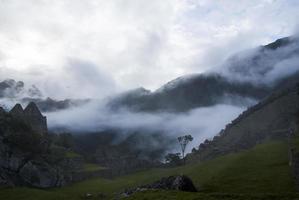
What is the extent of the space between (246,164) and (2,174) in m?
70.5

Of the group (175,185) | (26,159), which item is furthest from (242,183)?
(26,159)

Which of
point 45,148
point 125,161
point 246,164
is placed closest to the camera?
point 246,164

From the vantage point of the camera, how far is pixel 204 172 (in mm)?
85500

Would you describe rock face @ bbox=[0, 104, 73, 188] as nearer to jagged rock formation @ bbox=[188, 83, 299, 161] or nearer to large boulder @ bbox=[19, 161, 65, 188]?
large boulder @ bbox=[19, 161, 65, 188]

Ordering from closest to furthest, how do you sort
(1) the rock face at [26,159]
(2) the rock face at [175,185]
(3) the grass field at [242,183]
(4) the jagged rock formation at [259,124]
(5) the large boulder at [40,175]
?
(3) the grass field at [242,183], (2) the rock face at [175,185], (1) the rock face at [26,159], (5) the large boulder at [40,175], (4) the jagged rock formation at [259,124]

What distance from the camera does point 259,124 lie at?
545ft

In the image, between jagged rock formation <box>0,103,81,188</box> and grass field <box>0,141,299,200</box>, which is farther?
jagged rock formation <box>0,103,81,188</box>

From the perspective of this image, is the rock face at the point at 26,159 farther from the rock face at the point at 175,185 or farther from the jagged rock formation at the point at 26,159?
the rock face at the point at 175,185

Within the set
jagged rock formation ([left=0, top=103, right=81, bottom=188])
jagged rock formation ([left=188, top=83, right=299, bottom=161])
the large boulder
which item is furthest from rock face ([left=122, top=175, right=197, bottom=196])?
jagged rock formation ([left=188, top=83, right=299, bottom=161])

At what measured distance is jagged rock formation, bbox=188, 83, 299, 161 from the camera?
5876 inches

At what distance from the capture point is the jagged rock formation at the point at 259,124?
149250 mm

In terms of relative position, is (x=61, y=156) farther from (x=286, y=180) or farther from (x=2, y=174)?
(x=286, y=180)

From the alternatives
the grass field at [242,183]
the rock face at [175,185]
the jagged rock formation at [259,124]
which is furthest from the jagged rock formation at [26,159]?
the rock face at [175,185]

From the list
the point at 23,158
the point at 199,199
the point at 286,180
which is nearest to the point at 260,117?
the point at 23,158
